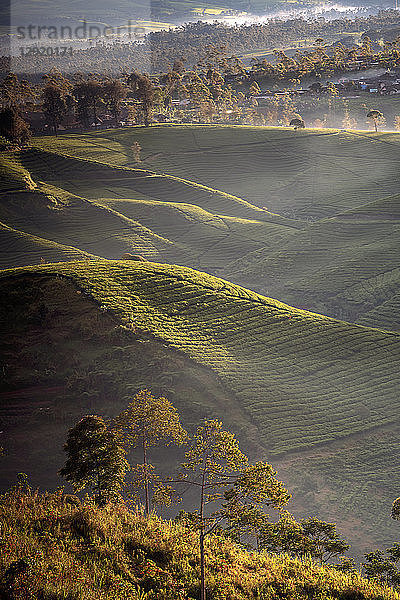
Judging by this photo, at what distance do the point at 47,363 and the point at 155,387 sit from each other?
5.59 metres

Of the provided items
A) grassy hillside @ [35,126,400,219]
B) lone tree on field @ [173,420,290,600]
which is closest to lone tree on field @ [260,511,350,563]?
lone tree on field @ [173,420,290,600]

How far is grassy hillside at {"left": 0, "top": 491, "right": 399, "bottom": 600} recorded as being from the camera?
11.9 m

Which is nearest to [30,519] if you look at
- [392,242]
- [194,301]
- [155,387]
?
[155,387]

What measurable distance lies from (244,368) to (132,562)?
56.8 ft

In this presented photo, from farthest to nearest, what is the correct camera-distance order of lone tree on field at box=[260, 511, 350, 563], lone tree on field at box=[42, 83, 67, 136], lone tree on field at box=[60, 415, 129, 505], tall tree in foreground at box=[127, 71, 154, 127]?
tall tree in foreground at box=[127, 71, 154, 127] < lone tree on field at box=[42, 83, 67, 136] < lone tree on field at box=[260, 511, 350, 563] < lone tree on field at box=[60, 415, 129, 505]

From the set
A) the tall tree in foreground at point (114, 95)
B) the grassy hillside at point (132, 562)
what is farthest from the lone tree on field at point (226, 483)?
the tall tree in foreground at point (114, 95)

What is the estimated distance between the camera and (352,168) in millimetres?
78125

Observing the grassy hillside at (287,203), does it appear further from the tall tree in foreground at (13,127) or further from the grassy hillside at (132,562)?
the grassy hillside at (132,562)

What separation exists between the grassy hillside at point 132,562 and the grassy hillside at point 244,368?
8.03 metres

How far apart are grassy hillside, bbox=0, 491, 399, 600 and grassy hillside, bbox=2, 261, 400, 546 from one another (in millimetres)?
8030

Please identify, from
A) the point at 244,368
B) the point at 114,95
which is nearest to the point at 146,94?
the point at 114,95

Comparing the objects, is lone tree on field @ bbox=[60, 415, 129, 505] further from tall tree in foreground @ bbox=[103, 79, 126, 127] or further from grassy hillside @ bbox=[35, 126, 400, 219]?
tall tree in foreground @ bbox=[103, 79, 126, 127]

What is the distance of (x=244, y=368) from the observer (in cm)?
3033

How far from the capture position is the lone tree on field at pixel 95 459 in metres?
15.9
